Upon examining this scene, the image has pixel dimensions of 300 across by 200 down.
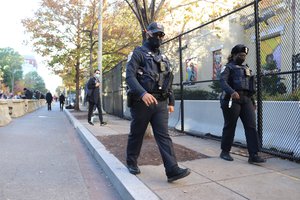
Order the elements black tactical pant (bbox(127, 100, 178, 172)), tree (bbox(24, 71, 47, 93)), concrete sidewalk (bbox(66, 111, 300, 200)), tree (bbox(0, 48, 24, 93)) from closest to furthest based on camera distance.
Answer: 1. concrete sidewalk (bbox(66, 111, 300, 200))
2. black tactical pant (bbox(127, 100, 178, 172))
3. tree (bbox(0, 48, 24, 93))
4. tree (bbox(24, 71, 47, 93))

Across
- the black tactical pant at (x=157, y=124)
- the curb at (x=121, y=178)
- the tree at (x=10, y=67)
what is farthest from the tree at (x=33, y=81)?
the black tactical pant at (x=157, y=124)

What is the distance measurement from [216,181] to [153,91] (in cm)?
144

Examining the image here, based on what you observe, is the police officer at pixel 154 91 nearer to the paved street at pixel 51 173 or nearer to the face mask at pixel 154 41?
the face mask at pixel 154 41

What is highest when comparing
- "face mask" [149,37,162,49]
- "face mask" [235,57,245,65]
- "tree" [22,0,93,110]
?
"tree" [22,0,93,110]

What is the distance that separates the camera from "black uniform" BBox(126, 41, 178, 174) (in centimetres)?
424

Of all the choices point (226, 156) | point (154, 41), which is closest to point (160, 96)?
point (154, 41)

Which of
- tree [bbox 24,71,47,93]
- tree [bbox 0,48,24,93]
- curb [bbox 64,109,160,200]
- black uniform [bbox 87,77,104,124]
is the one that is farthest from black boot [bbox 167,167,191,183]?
tree [bbox 24,71,47,93]

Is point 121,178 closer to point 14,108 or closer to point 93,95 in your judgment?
point 93,95

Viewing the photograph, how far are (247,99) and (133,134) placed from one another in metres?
2.01

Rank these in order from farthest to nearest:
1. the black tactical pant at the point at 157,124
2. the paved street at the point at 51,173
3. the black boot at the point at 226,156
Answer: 1. the black boot at the point at 226,156
2. the paved street at the point at 51,173
3. the black tactical pant at the point at 157,124

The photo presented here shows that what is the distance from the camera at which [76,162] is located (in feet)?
20.8

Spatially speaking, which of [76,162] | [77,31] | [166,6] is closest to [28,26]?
[77,31]

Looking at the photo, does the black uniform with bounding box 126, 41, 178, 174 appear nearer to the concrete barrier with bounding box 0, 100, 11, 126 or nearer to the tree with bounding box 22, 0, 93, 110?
the concrete barrier with bounding box 0, 100, 11, 126

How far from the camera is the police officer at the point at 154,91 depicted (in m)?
4.19
